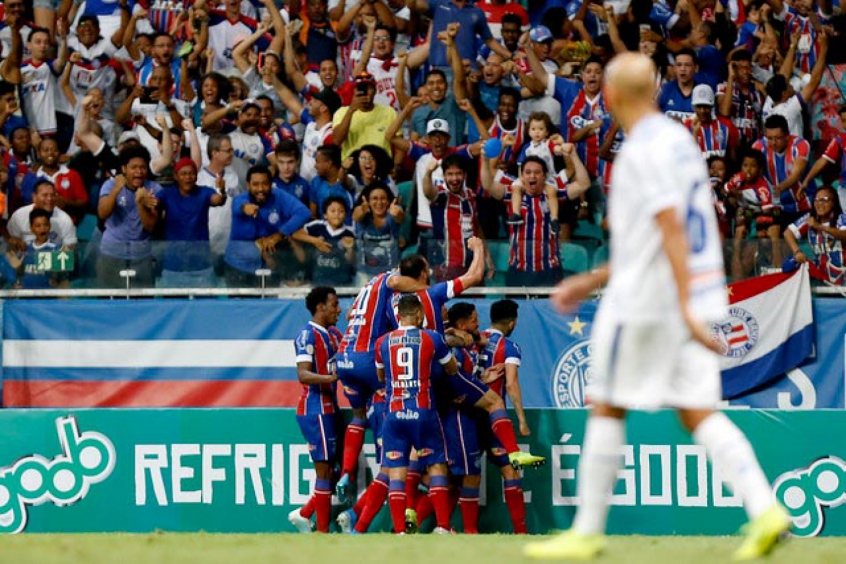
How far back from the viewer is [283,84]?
61.0 ft

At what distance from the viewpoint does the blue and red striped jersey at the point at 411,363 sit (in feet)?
39.8

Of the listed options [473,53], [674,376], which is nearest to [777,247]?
[473,53]

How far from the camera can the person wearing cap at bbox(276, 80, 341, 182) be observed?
17500mm

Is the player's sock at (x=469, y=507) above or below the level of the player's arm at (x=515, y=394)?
below

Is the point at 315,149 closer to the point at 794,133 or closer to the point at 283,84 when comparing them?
the point at 283,84

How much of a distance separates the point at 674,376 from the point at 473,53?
1224 cm

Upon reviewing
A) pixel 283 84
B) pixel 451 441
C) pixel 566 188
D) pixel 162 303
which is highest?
pixel 283 84

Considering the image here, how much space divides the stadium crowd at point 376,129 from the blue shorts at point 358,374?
246 centimetres

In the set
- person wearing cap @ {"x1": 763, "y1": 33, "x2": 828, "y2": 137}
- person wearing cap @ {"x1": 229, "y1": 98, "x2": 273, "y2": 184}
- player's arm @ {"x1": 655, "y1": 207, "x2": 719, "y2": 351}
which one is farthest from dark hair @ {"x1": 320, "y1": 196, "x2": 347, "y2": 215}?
player's arm @ {"x1": 655, "y1": 207, "x2": 719, "y2": 351}

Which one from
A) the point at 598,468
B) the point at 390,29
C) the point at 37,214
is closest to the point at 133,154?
the point at 37,214

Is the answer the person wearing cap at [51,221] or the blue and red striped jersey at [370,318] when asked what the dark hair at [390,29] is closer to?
the person wearing cap at [51,221]

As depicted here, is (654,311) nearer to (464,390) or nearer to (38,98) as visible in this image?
(464,390)

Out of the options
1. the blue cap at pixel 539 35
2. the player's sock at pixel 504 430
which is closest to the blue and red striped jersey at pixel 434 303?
the player's sock at pixel 504 430

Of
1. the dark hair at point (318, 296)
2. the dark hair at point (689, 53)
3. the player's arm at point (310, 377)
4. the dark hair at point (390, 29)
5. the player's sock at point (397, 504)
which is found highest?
the dark hair at point (390, 29)
